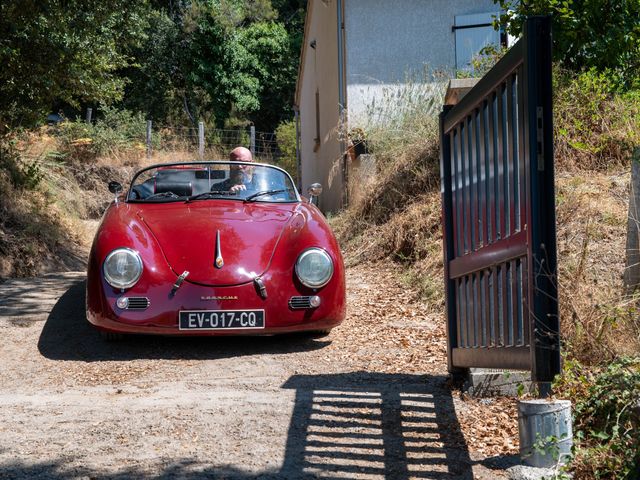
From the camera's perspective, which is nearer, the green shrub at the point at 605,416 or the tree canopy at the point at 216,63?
the green shrub at the point at 605,416

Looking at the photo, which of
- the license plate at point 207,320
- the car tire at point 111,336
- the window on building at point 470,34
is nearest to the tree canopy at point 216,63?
the window on building at point 470,34

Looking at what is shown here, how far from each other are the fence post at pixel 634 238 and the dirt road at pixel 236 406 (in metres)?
1.19

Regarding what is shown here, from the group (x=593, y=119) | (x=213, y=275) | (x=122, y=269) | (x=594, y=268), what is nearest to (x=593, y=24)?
(x=593, y=119)

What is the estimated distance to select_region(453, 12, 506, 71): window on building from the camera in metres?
13.2

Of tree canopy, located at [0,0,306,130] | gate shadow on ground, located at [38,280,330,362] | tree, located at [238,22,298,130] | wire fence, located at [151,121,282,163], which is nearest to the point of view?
gate shadow on ground, located at [38,280,330,362]

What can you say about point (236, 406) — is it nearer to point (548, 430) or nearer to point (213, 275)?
point (213, 275)

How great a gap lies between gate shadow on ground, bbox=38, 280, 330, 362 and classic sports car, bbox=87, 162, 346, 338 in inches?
6.7

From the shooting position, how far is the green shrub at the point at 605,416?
110 inches

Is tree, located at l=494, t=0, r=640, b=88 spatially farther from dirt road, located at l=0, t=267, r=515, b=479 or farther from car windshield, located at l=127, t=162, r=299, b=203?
dirt road, located at l=0, t=267, r=515, b=479

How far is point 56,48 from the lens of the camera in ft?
35.2

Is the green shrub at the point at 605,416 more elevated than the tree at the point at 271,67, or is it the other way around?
the tree at the point at 271,67

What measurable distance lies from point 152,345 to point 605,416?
10.6 ft

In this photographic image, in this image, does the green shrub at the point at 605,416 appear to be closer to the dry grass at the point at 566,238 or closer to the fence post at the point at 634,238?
the dry grass at the point at 566,238

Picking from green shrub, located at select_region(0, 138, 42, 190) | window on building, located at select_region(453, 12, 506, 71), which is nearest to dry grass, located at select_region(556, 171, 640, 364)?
window on building, located at select_region(453, 12, 506, 71)
